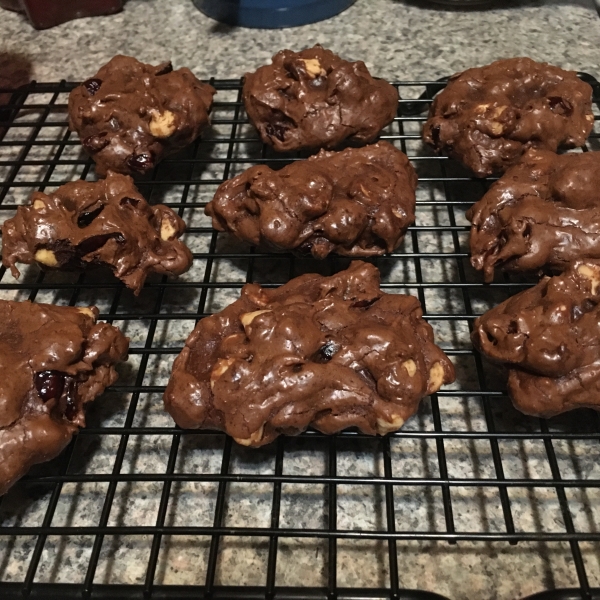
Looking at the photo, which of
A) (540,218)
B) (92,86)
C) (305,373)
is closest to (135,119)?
(92,86)

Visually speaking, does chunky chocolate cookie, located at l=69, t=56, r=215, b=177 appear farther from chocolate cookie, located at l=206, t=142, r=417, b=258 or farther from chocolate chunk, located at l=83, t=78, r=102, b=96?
chocolate cookie, located at l=206, t=142, r=417, b=258

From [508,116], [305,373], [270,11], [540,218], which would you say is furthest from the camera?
[270,11]

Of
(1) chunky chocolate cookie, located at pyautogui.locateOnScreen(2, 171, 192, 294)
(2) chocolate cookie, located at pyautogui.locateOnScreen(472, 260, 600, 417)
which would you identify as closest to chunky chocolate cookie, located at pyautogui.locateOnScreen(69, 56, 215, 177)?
(1) chunky chocolate cookie, located at pyautogui.locateOnScreen(2, 171, 192, 294)

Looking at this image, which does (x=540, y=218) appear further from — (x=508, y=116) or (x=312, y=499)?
(x=312, y=499)

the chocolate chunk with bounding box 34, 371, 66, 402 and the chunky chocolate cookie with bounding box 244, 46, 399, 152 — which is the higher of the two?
the chunky chocolate cookie with bounding box 244, 46, 399, 152

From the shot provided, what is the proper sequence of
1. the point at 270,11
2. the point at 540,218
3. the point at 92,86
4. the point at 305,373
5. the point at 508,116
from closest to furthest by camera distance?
the point at 305,373, the point at 540,218, the point at 508,116, the point at 92,86, the point at 270,11

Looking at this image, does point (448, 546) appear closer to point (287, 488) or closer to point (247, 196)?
point (287, 488)

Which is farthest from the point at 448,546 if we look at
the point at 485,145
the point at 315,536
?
the point at 485,145
